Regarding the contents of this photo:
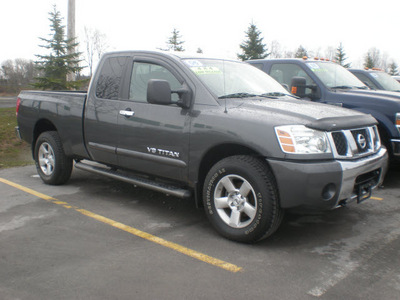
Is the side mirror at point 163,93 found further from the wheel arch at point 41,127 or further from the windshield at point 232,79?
the wheel arch at point 41,127

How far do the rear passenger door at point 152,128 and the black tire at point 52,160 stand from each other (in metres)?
1.38

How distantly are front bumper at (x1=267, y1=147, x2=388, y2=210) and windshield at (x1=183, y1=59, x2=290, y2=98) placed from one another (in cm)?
117

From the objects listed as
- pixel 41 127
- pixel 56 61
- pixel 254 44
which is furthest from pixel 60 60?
pixel 254 44

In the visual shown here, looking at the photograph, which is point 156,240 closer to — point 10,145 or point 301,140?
point 301,140

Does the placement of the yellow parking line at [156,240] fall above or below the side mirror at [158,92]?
below

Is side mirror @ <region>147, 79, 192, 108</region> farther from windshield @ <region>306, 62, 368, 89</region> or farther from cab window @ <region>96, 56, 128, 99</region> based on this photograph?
windshield @ <region>306, 62, 368, 89</region>

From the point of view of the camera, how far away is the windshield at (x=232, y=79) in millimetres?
4336

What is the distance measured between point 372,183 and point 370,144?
390 millimetres

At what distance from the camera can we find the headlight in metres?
3.45

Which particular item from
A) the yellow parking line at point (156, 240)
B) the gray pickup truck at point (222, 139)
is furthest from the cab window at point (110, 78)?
the yellow parking line at point (156, 240)

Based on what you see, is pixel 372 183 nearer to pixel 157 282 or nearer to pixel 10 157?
pixel 157 282

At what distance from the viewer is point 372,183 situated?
4043mm

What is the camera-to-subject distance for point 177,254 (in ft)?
11.8

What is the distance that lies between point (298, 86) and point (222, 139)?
3214mm
